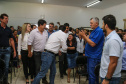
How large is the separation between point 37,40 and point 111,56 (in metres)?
1.98

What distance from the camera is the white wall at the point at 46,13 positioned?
29.9 ft

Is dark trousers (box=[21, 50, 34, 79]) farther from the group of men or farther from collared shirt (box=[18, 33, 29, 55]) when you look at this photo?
the group of men

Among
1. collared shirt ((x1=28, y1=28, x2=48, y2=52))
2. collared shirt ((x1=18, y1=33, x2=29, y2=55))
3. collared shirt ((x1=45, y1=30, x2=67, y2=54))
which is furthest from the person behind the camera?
collared shirt ((x1=18, y1=33, x2=29, y2=55))

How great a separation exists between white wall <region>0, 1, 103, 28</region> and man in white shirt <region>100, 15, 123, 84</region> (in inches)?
343

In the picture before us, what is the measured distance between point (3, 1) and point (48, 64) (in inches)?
330

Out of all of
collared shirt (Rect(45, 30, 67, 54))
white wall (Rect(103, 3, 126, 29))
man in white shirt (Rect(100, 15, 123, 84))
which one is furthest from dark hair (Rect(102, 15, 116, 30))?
white wall (Rect(103, 3, 126, 29))

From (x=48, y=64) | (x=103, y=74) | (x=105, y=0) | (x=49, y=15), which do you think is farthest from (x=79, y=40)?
(x=49, y=15)

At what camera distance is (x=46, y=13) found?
32.2ft

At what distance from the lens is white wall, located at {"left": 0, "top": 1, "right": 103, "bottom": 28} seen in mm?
9125

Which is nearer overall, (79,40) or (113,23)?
(113,23)

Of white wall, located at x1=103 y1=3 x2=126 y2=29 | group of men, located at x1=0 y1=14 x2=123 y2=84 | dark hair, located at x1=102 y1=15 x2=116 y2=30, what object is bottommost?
group of men, located at x1=0 y1=14 x2=123 y2=84

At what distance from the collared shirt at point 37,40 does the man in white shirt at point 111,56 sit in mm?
1800

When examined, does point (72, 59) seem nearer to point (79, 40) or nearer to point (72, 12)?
point (79, 40)

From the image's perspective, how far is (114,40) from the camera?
1.36m
